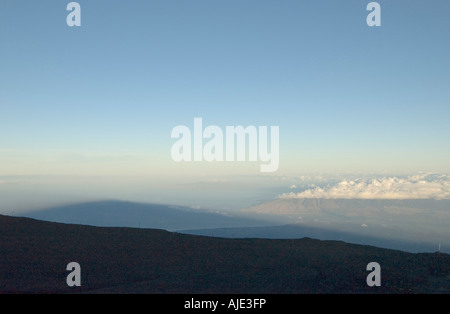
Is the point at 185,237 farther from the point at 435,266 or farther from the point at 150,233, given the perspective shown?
the point at 435,266

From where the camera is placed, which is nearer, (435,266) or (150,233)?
(435,266)

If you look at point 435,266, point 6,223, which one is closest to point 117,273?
point 6,223
